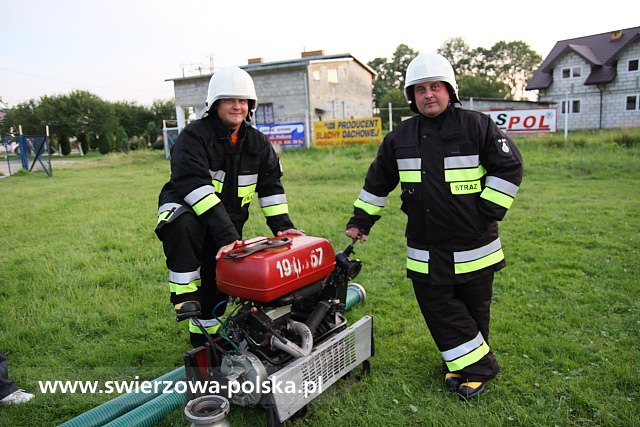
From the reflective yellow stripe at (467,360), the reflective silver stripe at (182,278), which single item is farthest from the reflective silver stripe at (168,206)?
the reflective yellow stripe at (467,360)

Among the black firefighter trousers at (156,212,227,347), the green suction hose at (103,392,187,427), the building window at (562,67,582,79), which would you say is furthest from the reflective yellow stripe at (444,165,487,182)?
the building window at (562,67,582,79)

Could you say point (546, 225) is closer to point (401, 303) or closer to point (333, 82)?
point (401, 303)

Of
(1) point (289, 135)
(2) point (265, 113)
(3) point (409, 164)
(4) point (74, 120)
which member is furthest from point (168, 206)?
(4) point (74, 120)

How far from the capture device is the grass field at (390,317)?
113 inches

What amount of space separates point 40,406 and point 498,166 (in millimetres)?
3098

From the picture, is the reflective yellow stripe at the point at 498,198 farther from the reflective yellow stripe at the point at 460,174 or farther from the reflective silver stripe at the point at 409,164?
the reflective silver stripe at the point at 409,164

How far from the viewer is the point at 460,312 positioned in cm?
301

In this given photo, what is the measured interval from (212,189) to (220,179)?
0.21 m

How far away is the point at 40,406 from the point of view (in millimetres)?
3014

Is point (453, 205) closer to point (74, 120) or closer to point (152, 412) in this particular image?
point (152, 412)

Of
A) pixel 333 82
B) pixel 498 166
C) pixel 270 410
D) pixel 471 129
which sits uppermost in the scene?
pixel 333 82

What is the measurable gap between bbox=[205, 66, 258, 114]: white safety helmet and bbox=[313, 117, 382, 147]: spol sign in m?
15.9

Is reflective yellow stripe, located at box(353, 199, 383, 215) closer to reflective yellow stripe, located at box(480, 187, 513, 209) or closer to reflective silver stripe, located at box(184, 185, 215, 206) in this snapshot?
reflective yellow stripe, located at box(480, 187, 513, 209)

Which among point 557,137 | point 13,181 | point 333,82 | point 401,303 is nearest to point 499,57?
point 333,82
